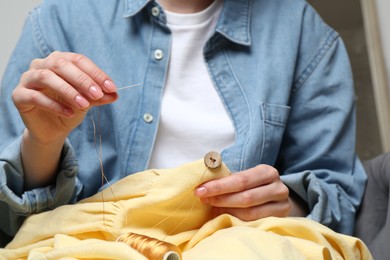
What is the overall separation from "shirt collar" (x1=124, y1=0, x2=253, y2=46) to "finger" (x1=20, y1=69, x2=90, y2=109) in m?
0.27

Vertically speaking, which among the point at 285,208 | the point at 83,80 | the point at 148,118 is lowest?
the point at 285,208

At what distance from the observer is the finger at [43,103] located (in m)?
0.75

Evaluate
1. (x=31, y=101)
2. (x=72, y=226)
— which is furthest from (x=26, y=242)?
(x=31, y=101)

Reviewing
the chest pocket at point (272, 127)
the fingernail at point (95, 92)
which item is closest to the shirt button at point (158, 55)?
the chest pocket at point (272, 127)

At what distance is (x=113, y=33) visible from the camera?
99cm

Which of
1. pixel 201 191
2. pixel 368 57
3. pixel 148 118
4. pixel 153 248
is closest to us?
pixel 153 248

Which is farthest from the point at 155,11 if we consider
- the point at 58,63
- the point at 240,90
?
the point at 58,63

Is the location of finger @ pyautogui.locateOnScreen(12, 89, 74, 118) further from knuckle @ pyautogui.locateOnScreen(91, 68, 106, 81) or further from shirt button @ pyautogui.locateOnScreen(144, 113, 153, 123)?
shirt button @ pyautogui.locateOnScreen(144, 113, 153, 123)

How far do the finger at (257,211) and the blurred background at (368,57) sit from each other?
0.67 m

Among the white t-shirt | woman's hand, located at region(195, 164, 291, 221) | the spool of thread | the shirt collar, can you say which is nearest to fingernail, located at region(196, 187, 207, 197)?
woman's hand, located at region(195, 164, 291, 221)

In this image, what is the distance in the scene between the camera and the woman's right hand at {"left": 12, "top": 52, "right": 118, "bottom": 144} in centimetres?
73

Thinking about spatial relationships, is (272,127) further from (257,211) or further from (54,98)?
(54,98)

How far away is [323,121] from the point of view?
1.03 meters

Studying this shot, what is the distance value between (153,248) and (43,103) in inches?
8.5
